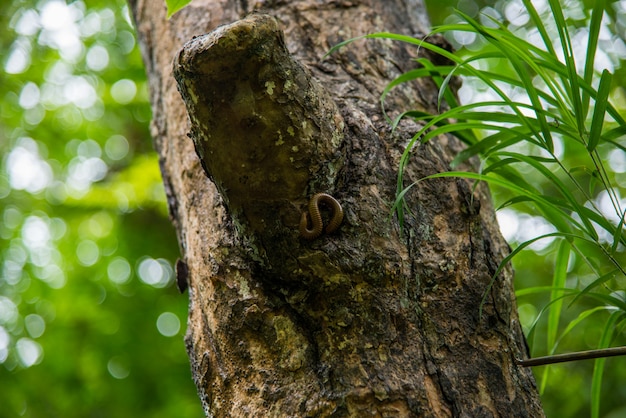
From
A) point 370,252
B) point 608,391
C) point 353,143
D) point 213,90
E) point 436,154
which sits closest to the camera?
point 213,90

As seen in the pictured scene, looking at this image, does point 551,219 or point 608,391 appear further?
point 608,391

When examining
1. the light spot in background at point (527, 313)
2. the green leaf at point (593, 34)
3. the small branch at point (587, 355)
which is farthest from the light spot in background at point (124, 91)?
the small branch at point (587, 355)

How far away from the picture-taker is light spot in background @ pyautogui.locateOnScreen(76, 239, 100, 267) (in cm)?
438

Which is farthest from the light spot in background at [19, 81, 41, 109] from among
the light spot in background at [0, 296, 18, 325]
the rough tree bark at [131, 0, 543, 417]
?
the rough tree bark at [131, 0, 543, 417]

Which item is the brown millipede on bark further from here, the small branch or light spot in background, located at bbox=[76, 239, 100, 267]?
light spot in background, located at bbox=[76, 239, 100, 267]

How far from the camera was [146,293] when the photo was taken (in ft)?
13.2

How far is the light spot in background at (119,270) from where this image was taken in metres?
4.14

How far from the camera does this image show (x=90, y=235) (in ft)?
14.5

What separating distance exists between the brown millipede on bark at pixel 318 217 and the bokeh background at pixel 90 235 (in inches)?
97.6

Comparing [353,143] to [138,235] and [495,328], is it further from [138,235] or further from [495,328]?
[138,235]

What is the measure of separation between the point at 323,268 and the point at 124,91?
3440 mm

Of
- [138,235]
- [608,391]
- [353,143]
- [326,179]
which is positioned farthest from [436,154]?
[138,235]

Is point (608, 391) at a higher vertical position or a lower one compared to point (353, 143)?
lower

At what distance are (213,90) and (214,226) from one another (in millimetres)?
362
